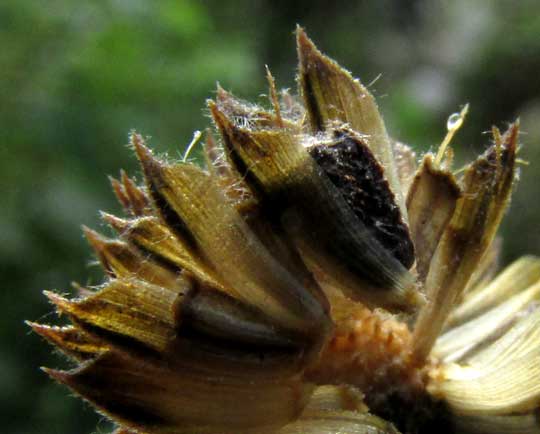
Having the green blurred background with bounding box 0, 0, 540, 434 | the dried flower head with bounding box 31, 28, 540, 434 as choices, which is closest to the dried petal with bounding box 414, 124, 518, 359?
the dried flower head with bounding box 31, 28, 540, 434

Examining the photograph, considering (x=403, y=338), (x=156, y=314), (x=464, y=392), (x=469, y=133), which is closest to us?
(x=156, y=314)

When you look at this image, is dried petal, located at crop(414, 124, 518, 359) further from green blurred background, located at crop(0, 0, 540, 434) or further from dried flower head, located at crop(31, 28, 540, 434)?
green blurred background, located at crop(0, 0, 540, 434)

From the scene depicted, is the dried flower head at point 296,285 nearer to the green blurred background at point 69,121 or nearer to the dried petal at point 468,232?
the dried petal at point 468,232

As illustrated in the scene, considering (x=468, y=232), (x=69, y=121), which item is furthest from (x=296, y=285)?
(x=69, y=121)

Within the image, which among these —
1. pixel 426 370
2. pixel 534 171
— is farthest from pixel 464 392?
pixel 534 171

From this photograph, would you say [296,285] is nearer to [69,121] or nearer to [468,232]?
[468,232]

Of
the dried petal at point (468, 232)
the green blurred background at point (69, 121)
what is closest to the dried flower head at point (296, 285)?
the dried petal at point (468, 232)

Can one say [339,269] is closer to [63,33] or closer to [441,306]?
[441,306]

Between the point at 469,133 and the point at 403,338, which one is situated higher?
the point at 469,133
